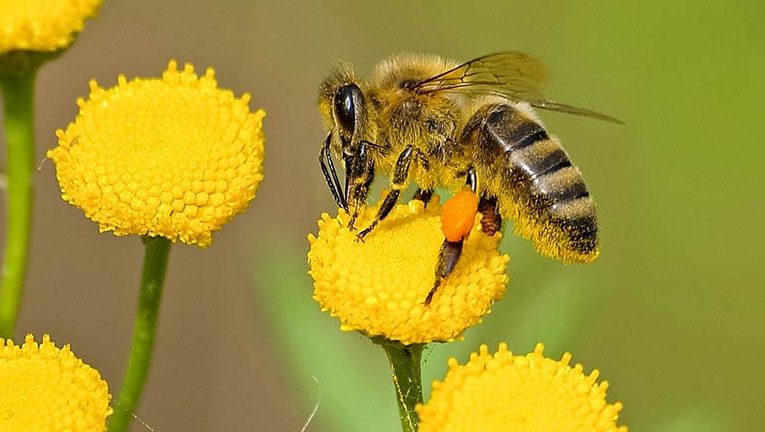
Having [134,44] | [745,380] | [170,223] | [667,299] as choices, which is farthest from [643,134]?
[170,223]

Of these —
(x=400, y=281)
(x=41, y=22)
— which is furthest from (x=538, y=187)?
(x=41, y=22)

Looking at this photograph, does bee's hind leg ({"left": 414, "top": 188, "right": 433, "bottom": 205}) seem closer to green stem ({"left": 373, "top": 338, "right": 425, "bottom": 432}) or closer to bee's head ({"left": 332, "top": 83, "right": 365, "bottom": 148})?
bee's head ({"left": 332, "top": 83, "right": 365, "bottom": 148})

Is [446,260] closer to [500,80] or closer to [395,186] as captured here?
[395,186]

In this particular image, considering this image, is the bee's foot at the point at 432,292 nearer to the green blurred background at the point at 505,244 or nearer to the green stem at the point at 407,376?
the green stem at the point at 407,376

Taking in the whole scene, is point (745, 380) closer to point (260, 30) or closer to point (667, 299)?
point (667, 299)

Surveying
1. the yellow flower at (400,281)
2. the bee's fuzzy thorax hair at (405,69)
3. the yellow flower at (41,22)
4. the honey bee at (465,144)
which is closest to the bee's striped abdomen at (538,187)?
the honey bee at (465,144)

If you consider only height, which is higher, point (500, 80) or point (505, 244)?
point (500, 80)

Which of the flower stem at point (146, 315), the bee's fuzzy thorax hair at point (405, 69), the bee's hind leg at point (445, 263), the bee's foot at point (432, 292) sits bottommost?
the flower stem at point (146, 315)

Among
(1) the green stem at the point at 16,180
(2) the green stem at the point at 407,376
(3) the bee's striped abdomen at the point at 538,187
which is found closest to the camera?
(1) the green stem at the point at 16,180
